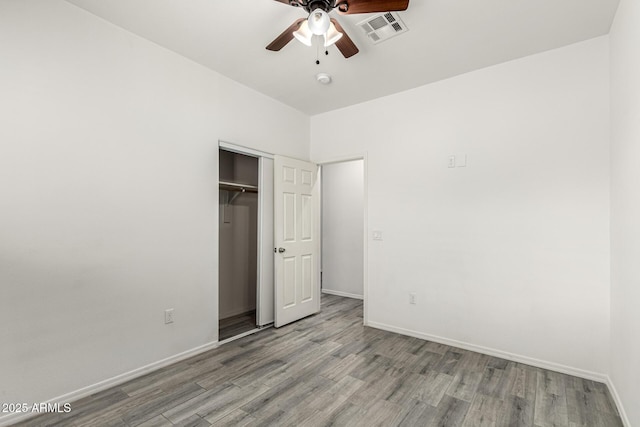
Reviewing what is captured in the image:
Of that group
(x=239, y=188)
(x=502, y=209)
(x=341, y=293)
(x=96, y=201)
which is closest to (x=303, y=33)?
(x=96, y=201)

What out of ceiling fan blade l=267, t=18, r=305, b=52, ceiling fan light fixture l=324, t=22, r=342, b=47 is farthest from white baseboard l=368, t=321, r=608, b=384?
ceiling fan blade l=267, t=18, r=305, b=52

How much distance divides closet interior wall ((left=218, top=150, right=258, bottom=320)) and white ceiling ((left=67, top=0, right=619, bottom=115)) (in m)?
1.23

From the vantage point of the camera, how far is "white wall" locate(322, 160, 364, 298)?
518 cm

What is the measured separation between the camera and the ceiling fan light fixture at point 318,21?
5.95 feet

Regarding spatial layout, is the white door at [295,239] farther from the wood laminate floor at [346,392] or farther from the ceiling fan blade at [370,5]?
the ceiling fan blade at [370,5]

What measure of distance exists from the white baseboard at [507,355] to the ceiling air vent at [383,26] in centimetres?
303

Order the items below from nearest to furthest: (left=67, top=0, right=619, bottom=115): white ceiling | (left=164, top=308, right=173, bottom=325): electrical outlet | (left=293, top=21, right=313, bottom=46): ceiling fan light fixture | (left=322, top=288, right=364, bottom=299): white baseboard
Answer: (left=293, top=21, right=313, bottom=46): ceiling fan light fixture → (left=67, top=0, right=619, bottom=115): white ceiling → (left=164, top=308, right=173, bottom=325): electrical outlet → (left=322, top=288, right=364, bottom=299): white baseboard

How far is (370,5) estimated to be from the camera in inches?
72.2

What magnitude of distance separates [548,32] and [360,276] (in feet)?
12.8

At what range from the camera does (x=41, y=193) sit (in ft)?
6.66

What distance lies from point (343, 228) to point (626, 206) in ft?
12.3

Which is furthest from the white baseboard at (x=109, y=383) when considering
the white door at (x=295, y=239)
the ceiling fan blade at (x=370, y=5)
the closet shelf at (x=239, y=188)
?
the ceiling fan blade at (x=370, y=5)

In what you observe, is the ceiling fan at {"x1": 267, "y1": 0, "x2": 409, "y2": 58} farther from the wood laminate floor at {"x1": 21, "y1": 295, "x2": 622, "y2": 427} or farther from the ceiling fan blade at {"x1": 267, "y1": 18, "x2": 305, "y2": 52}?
the wood laminate floor at {"x1": 21, "y1": 295, "x2": 622, "y2": 427}

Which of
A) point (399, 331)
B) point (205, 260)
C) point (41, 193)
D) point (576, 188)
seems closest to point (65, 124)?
point (41, 193)
